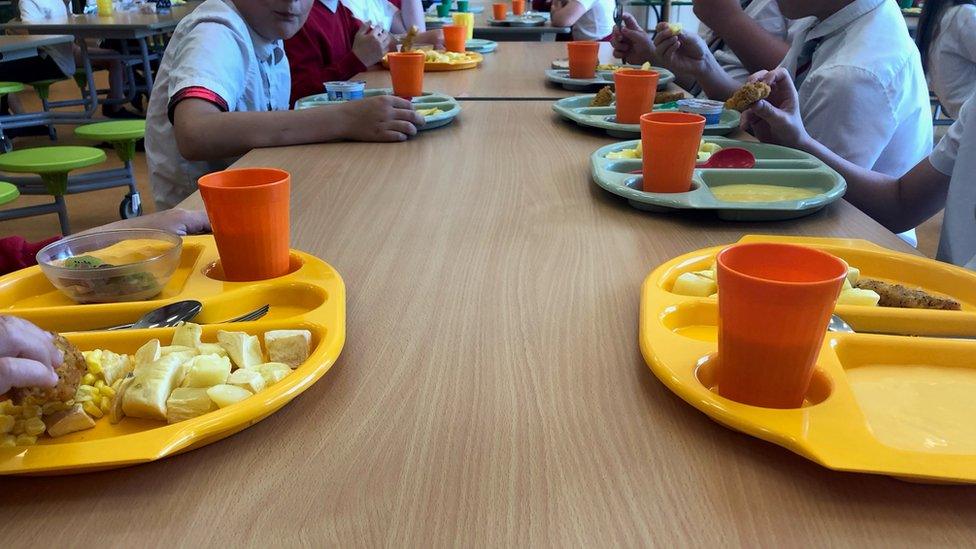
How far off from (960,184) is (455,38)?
185 cm

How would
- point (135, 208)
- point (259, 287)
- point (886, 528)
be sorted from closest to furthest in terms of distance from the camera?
point (886, 528) < point (259, 287) < point (135, 208)

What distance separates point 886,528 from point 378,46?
2.31 metres

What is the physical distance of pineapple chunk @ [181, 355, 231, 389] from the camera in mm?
546

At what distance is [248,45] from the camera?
1.65 m

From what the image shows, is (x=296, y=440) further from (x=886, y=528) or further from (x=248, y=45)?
(x=248, y=45)

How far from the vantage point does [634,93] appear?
148 centimetres

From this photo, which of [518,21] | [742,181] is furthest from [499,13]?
[742,181]

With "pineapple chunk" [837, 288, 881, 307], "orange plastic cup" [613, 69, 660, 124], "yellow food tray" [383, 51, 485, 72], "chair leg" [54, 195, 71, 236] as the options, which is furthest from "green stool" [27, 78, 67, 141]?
"pineapple chunk" [837, 288, 881, 307]

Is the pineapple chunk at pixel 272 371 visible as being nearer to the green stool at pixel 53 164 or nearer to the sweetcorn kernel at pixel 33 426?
the sweetcorn kernel at pixel 33 426

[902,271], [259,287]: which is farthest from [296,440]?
[902,271]

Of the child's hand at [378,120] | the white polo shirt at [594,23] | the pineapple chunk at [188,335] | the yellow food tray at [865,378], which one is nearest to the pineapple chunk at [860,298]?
the yellow food tray at [865,378]

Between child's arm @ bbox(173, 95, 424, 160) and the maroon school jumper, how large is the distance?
899 mm

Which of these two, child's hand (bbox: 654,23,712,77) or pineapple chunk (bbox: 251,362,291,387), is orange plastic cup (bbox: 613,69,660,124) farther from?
pineapple chunk (bbox: 251,362,291,387)

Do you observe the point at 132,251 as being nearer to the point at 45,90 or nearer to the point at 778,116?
the point at 778,116
